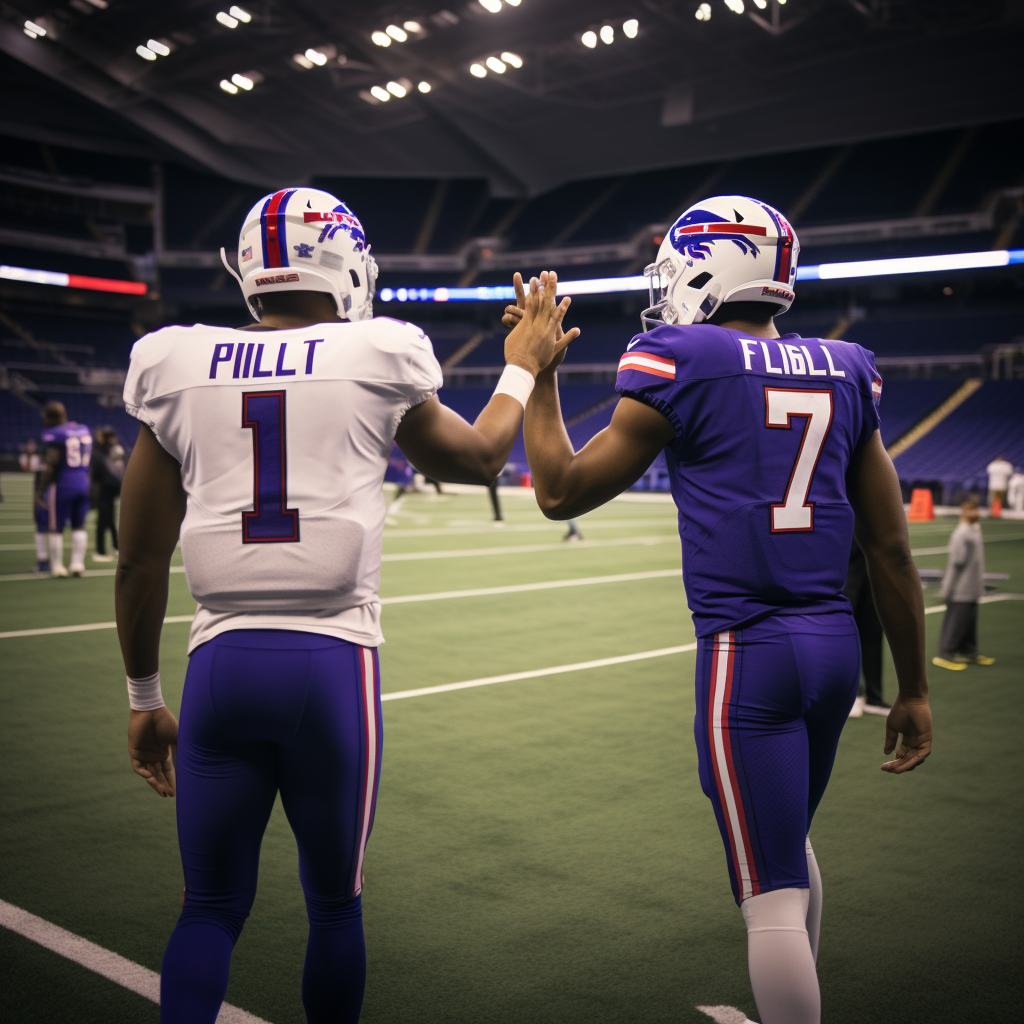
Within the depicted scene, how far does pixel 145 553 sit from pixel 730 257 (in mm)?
1535

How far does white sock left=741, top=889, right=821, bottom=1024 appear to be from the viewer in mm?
2029

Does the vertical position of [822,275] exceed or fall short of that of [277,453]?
it exceeds it

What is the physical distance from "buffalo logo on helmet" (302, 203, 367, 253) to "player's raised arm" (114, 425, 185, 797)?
600 mm

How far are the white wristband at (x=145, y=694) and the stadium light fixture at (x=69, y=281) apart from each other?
158 ft

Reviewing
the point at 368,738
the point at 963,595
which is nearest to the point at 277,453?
the point at 368,738

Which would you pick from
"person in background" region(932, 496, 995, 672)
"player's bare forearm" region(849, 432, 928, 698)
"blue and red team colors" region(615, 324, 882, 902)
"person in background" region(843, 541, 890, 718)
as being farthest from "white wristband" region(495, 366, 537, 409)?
"person in background" region(932, 496, 995, 672)

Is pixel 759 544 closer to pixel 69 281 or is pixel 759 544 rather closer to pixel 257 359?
pixel 257 359

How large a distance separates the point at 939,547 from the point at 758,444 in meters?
15.7

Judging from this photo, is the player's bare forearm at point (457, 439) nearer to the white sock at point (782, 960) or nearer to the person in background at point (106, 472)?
the white sock at point (782, 960)

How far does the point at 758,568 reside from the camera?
216cm

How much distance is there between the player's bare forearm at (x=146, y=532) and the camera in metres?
2.13

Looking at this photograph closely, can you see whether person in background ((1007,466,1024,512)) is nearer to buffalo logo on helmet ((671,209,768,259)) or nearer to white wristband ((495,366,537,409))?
buffalo logo on helmet ((671,209,768,259))

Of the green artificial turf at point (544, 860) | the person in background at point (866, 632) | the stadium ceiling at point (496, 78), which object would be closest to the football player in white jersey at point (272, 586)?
the green artificial turf at point (544, 860)

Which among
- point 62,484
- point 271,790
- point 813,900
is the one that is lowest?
point 813,900
